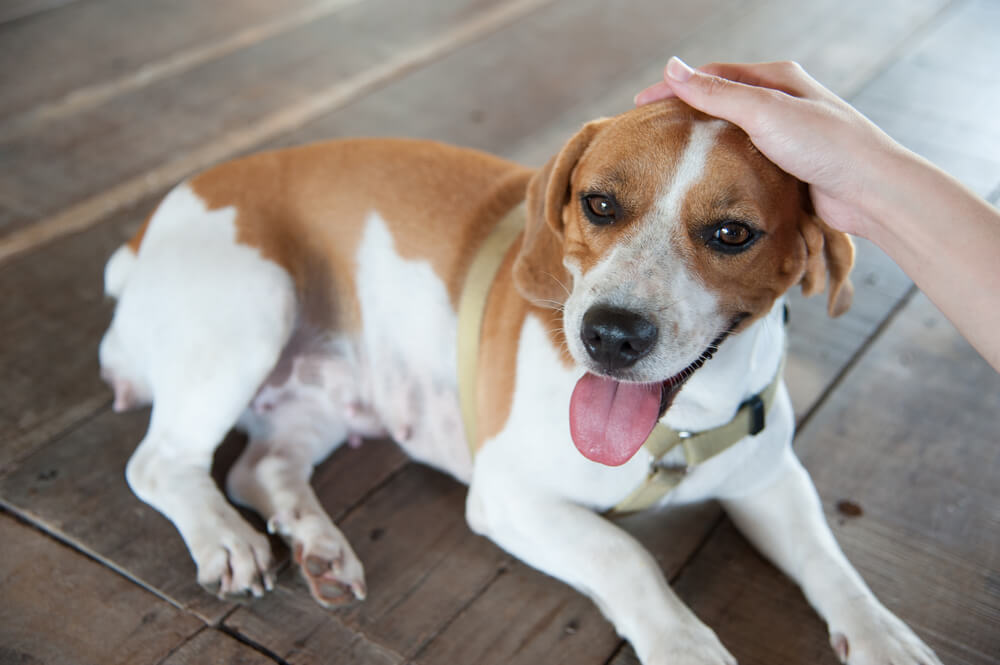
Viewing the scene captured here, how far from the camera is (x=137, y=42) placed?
4.58 m

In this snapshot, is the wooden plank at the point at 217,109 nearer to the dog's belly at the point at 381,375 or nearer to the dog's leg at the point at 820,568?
the dog's belly at the point at 381,375

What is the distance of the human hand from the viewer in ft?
5.11

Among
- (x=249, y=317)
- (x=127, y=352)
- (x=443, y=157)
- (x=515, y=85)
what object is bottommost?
(x=515, y=85)

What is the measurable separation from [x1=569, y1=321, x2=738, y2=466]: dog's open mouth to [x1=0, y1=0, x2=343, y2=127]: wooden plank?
10.3 ft

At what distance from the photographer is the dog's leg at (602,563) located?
170 centimetres

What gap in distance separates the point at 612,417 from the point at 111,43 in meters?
3.88

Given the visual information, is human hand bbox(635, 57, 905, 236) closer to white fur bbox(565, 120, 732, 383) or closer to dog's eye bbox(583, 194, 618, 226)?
white fur bbox(565, 120, 732, 383)

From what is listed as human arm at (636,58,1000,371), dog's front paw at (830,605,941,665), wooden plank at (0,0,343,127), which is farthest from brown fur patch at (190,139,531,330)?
wooden plank at (0,0,343,127)

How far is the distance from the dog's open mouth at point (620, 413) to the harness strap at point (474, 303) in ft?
1.38

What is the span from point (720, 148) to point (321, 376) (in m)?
1.21

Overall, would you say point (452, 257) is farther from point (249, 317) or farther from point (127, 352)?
point (127, 352)

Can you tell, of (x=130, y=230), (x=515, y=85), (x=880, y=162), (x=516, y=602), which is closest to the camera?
(x=880, y=162)

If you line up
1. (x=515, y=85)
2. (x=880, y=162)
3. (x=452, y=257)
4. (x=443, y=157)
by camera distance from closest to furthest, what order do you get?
(x=880, y=162)
(x=452, y=257)
(x=443, y=157)
(x=515, y=85)

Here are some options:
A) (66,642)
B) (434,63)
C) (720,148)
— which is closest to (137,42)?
(434,63)
